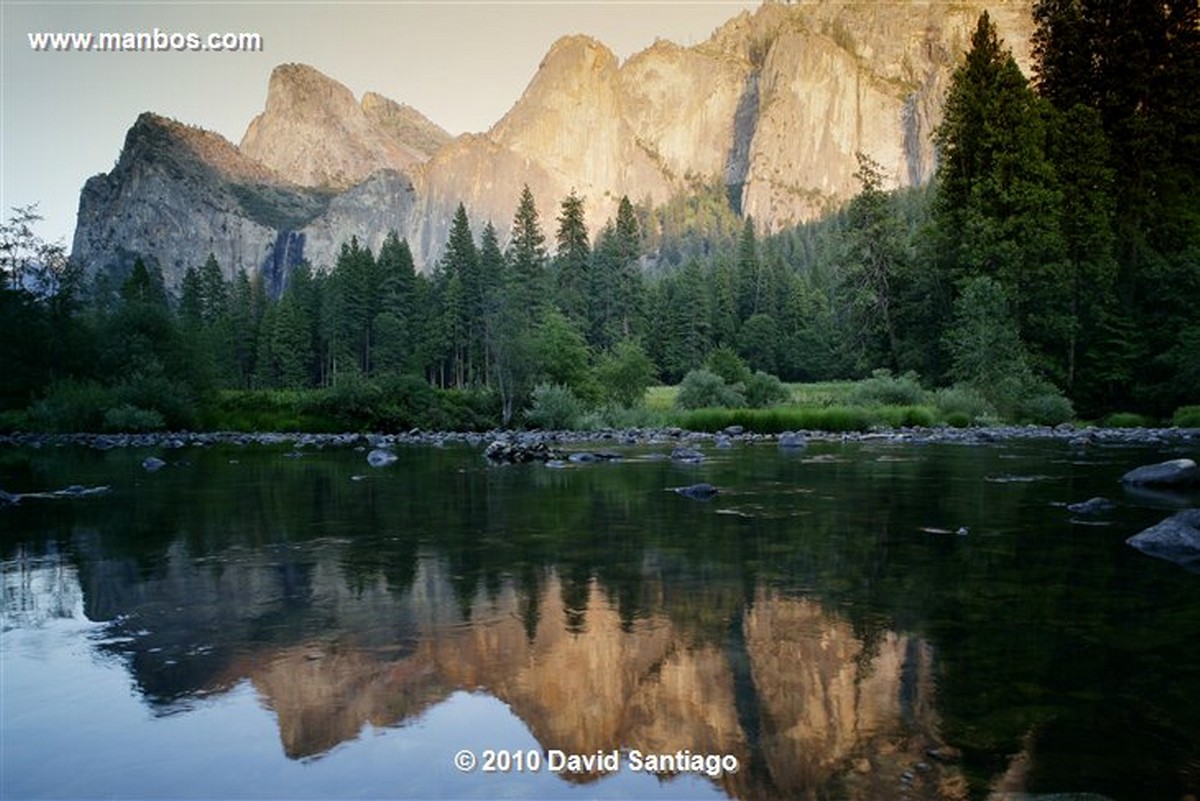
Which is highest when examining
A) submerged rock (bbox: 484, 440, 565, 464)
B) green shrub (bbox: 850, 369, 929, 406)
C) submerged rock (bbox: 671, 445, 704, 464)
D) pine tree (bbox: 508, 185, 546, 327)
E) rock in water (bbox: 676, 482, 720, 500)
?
pine tree (bbox: 508, 185, 546, 327)

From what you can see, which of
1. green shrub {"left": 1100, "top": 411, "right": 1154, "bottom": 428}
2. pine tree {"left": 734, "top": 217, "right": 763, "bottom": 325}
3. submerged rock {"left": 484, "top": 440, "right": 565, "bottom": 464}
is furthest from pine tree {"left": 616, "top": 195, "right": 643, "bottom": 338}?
submerged rock {"left": 484, "top": 440, "right": 565, "bottom": 464}

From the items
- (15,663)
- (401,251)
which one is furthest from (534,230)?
(15,663)

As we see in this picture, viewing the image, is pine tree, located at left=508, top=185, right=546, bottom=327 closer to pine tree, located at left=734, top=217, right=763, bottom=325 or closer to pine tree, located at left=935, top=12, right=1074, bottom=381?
pine tree, located at left=734, top=217, right=763, bottom=325

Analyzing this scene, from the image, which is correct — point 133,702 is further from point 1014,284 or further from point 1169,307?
point 1169,307

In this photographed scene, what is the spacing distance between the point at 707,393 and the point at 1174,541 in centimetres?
3696

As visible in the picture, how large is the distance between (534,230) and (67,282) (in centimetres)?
4544

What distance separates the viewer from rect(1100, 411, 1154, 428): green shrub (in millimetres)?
40812

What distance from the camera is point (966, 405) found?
41344 mm

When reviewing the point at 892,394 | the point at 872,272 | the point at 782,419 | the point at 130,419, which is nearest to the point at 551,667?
the point at 782,419

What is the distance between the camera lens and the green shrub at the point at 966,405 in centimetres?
4088

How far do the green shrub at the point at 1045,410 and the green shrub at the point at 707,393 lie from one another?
13817 mm

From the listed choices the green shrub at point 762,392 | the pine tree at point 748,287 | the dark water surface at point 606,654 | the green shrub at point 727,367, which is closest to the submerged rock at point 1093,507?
the dark water surface at point 606,654

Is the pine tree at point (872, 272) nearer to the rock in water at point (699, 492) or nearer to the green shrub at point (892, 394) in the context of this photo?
the green shrub at point (892, 394)

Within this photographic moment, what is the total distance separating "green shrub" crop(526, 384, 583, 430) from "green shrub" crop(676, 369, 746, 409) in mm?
6023
